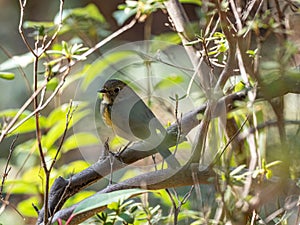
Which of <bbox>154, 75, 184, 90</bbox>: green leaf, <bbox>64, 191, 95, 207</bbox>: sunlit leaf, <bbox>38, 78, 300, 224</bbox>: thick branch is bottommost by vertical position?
<bbox>64, 191, 95, 207</bbox>: sunlit leaf

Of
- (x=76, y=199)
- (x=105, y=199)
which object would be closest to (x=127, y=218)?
(x=105, y=199)

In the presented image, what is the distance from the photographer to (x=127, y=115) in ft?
5.55

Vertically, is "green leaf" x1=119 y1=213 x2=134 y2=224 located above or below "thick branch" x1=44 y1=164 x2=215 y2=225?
above

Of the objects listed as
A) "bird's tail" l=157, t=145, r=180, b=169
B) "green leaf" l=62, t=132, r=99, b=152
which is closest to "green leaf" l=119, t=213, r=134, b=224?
"bird's tail" l=157, t=145, r=180, b=169

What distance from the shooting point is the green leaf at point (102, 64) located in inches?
60.4

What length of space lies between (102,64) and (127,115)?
21 centimetres

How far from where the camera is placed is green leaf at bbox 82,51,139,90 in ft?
5.03

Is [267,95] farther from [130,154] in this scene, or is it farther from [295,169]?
[130,154]

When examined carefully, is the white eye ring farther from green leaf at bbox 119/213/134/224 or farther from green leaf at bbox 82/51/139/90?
green leaf at bbox 119/213/134/224

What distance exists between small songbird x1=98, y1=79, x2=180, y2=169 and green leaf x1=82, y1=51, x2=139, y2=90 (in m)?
0.09

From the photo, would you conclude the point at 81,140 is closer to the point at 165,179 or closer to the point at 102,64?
the point at 102,64

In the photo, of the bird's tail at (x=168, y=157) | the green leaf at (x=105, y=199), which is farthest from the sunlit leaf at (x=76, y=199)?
the green leaf at (x=105, y=199)

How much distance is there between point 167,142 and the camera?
1232mm

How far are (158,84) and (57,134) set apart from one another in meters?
0.28
